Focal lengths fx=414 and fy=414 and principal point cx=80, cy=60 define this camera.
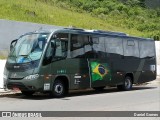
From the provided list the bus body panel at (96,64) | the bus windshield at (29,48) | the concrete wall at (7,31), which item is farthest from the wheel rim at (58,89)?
the concrete wall at (7,31)

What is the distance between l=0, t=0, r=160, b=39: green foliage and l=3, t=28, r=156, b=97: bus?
13719mm

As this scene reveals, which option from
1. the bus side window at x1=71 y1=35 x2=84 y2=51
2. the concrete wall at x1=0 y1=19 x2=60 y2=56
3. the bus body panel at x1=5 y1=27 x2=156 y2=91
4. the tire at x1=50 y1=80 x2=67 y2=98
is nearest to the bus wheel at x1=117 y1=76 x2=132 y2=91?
the bus body panel at x1=5 y1=27 x2=156 y2=91

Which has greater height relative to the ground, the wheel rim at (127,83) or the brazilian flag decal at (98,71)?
the brazilian flag decal at (98,71)

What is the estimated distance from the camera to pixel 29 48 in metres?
16.8

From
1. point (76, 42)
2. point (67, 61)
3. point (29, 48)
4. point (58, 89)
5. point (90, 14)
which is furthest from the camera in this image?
point (90, 14)

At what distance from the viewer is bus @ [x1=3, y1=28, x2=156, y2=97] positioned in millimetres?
16438

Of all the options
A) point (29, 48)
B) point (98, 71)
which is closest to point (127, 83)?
point (98, 71)

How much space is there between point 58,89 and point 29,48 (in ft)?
6.89

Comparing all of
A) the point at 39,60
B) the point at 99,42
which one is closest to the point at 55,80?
the point at 39,60

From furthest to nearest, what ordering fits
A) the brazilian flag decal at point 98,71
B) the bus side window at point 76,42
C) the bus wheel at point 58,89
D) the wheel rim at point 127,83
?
1. the wheel rim at point 127,83
2. the brazilian flag decal at point 98,71
3. the bus side window at point 76,42
4. the bus wheel at point 58,89

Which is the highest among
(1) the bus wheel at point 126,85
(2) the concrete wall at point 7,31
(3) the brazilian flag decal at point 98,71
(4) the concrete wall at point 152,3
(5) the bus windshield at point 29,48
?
(4) the concrete wall at point 152,3

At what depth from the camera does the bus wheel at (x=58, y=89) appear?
55.9ft

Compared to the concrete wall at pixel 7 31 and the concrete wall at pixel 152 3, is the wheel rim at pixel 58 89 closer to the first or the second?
the concrete wall at pixel 7 31

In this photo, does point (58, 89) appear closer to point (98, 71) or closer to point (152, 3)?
point (98, 71)
